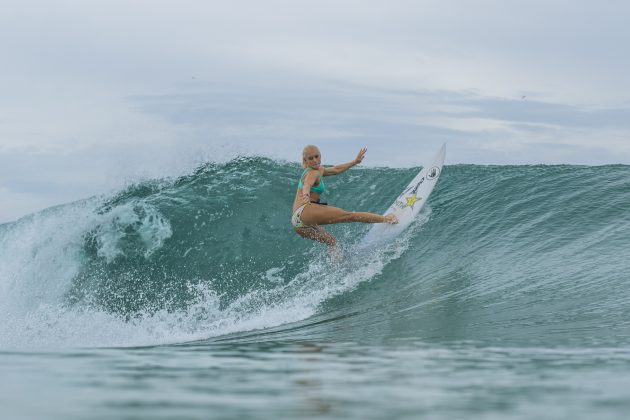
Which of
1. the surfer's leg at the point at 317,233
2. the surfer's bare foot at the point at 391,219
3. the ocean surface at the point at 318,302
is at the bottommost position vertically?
the ocean surface at the point at 318,302

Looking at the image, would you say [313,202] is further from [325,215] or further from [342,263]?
[342,263]

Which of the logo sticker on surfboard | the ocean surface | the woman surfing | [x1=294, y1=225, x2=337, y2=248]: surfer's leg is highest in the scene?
the logo sticker on surfboard

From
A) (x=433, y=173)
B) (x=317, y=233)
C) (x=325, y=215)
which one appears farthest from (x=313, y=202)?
(x=433, y=173)

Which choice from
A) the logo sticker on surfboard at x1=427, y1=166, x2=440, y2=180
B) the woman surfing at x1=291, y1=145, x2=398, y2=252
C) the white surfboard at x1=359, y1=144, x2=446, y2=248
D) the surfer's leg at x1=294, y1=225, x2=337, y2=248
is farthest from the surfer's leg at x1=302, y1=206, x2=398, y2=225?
the logo sticker on surfboard at x1=427, y1=166, x2=440, y2=180

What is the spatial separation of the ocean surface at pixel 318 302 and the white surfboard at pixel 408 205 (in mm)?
235

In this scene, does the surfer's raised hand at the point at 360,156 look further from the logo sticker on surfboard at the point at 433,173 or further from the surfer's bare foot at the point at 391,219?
the logo sticker on surfboard at the point at 433,173

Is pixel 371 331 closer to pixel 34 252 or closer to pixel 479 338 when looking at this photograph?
pixel 479 338

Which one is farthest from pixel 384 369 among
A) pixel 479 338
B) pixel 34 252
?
pixel 34 252

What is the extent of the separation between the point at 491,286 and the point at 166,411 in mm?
6434

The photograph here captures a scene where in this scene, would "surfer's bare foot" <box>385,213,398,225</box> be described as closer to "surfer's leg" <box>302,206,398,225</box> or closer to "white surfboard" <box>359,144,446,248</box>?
"white surfboard" <box>359,144,446,248</box>

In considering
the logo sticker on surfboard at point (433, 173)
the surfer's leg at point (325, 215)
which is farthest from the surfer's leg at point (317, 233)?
the logo sticker on surfboard at point (433, 173)

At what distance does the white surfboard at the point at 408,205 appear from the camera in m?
10.8

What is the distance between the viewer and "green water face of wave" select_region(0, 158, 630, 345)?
7707mm

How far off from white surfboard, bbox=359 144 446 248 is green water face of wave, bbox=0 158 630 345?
22 cm
